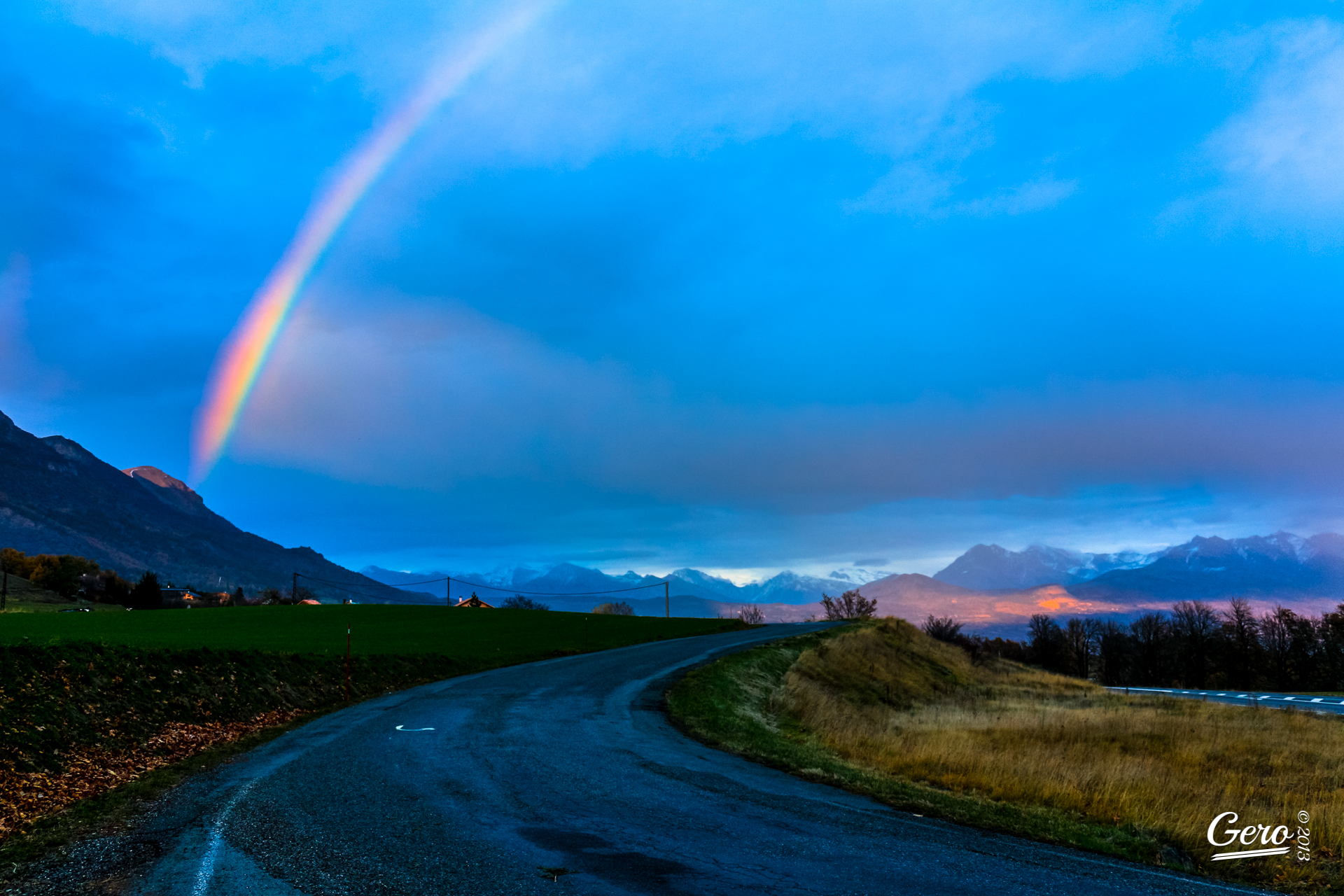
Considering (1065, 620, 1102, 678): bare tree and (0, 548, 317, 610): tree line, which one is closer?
(1065, 620, 1102, 678): bare tree

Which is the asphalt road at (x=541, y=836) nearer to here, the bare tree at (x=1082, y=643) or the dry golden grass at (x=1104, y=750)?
the dry golden grass at (x=1104, y=750)

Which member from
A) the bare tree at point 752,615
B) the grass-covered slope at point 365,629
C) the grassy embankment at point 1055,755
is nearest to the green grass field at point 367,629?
the grass-covered slope at point 365,629

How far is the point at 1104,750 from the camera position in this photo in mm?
24031

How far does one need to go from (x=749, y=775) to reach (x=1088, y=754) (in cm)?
1371

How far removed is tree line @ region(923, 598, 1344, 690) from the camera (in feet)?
331

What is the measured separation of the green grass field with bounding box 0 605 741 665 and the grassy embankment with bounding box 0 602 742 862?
602mm

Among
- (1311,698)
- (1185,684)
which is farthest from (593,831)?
(1185,684)

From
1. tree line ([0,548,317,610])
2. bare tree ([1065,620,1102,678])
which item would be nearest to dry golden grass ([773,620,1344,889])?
bare tree ([1065,620,1102,678])

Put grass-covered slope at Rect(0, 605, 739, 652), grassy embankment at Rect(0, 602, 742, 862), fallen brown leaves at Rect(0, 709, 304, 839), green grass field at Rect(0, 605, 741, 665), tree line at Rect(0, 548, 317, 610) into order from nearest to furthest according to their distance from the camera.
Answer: fallen brown leaves at Rect(0, 709, 304, 839) → grassy embankment at Rect(0, 602, 742, 862) → green grass field at Rect(0, 605, 741, 665) → grass-covered slope at Rect(0, 605, 739, 652) → tree line at Rect(0, 548, 317, 610)

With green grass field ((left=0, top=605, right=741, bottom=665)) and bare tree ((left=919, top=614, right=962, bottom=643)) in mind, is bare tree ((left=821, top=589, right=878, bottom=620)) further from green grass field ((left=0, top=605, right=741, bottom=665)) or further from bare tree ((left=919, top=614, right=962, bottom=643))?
green grass field ((left=0, top=605, right=741, bottom=665))

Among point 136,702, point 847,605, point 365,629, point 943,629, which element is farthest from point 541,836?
point 847,605

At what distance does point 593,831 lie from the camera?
9.94 meters

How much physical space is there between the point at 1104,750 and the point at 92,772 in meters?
25.7

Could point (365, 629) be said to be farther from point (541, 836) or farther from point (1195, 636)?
point (1195, 636)
